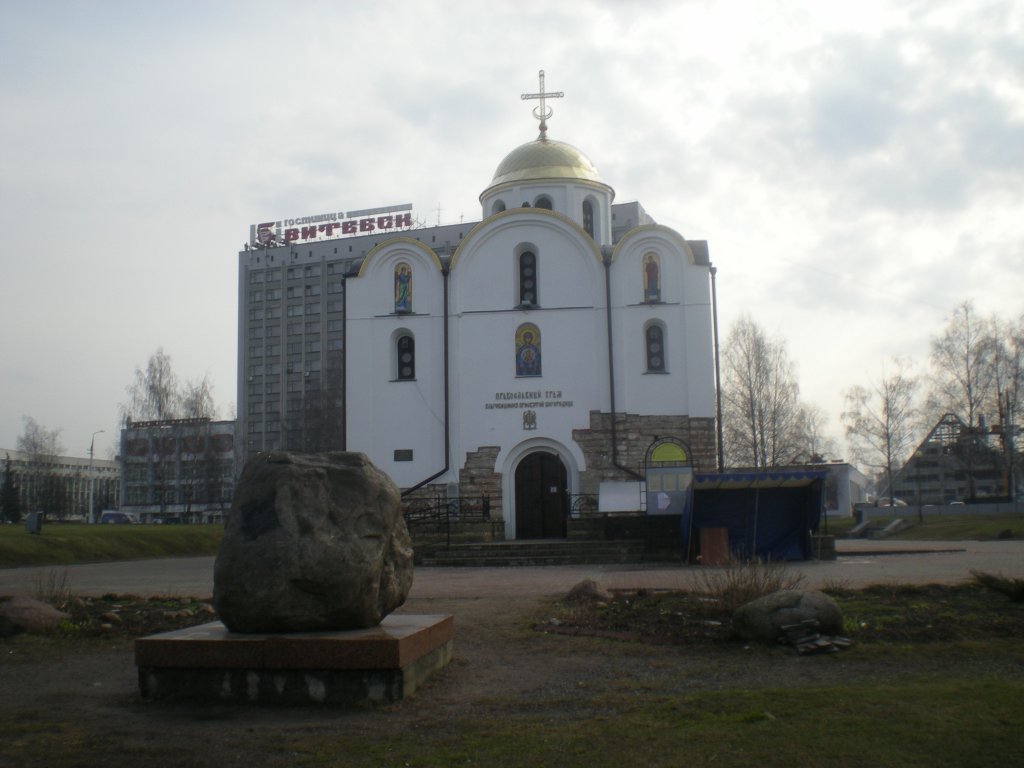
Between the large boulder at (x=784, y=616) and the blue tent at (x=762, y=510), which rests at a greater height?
the blue tent at (x=762, y=510)

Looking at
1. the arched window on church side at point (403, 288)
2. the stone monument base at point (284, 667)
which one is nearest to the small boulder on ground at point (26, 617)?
the stone monument base at point (284, 667)

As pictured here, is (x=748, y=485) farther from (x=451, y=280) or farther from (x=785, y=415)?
(x=785, y=415)

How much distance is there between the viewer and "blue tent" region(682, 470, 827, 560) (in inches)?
752

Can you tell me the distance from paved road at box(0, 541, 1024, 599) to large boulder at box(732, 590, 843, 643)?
12.4 feet

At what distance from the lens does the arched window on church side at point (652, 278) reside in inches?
1144

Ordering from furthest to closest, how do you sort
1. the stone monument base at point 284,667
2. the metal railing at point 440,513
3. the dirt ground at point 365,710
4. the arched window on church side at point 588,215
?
1. the arched window on church side at point 588,215
2. the metal railing at point 440,513
3. the stone monument base at point 284,667
4. the dirt ground at point 365,710

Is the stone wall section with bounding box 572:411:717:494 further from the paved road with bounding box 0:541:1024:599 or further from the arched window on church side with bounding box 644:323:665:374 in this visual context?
the paved road with bounding box 0:541:1024:599

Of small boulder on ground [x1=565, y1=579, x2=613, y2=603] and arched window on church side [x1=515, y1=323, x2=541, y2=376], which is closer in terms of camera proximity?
small boulder on ground [x1=565, y1=579, x2=613, y2=603]

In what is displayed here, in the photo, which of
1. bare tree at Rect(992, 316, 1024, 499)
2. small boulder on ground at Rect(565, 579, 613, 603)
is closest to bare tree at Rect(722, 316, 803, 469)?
bare tree at Rect(992, 316, 1024, 499)

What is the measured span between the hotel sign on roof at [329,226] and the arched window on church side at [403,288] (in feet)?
164

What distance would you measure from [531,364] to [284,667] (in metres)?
22.7

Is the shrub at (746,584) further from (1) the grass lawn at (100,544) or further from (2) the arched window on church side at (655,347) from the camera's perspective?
(2) the arched window on church side at (655,347)

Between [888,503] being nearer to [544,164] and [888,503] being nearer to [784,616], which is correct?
[544,164]

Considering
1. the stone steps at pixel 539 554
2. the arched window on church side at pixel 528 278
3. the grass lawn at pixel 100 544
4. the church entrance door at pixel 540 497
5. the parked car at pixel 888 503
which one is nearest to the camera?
the stone steps at pixel 539 554
